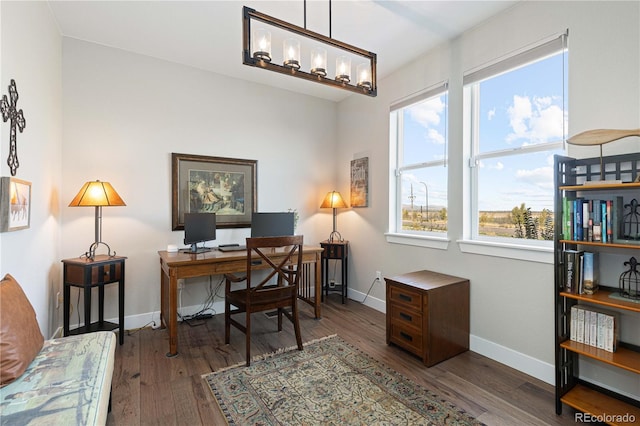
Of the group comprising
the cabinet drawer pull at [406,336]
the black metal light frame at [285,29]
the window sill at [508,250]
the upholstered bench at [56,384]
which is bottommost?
the cabinet drawer pull at [406,336]

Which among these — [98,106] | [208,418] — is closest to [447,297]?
[208,418]

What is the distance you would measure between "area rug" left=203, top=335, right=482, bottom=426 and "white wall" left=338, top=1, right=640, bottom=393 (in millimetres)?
907

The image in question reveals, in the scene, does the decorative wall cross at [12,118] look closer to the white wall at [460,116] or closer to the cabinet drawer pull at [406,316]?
the cabinet drawer pull at [406,316]

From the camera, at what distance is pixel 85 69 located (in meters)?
2.96

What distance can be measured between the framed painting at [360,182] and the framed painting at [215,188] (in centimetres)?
135

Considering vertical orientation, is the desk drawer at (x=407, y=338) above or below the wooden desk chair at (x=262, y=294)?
below

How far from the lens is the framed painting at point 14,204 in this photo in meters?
1.65

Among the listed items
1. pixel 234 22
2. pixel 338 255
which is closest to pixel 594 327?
pixel 338 255

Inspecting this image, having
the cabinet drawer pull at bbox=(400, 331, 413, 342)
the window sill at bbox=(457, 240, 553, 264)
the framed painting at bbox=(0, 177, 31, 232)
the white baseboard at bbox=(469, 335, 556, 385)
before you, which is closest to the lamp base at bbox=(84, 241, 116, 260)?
the framed painting at bbox=(0, 177, 31, 232)

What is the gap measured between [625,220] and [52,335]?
4410 mm

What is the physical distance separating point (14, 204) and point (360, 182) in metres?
3.33

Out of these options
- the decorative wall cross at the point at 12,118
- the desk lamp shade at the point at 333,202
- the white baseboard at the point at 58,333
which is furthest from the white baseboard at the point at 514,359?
the white baseboard at the point at 58,333

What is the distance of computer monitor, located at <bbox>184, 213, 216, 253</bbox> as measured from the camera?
3121 millimetres

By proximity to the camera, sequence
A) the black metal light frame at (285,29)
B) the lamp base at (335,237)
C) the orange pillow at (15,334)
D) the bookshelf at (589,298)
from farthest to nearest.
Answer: the lamp base at (335,237) → the bookshelf at (589,298) → the black metal light frame at (285,29) → the orange pillow at (15,334)
